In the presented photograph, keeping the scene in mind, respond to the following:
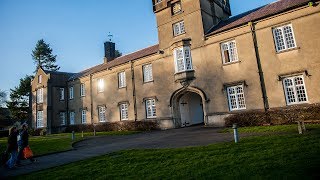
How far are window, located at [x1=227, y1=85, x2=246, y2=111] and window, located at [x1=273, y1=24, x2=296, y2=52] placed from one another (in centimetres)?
473

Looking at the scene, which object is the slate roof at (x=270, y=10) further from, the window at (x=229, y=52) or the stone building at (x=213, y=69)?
the window at (x=229, y=52)

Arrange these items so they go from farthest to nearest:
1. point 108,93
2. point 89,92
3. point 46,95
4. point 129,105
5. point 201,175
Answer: point 46,95 → point 89,92 → point 108,93 → point 129,105 → point 201,175

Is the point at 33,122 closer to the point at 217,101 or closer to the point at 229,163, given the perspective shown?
the point at 217,101

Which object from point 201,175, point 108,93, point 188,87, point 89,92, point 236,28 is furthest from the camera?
point 89,92

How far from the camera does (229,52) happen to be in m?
22.5

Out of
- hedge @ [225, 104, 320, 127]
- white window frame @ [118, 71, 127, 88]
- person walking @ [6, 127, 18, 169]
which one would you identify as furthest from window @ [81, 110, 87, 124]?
person walking @ [6, 127, 18, 169]

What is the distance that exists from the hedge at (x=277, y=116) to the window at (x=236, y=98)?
3.11ft

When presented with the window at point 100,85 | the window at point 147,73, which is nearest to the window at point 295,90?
the window at point 147,73

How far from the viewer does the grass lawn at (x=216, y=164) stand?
6475 mm

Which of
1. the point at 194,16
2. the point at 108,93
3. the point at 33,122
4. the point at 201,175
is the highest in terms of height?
the point at 194,16

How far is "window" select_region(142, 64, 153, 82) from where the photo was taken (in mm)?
28534

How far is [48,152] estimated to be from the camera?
1509 cm

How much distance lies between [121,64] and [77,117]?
13.3 meters

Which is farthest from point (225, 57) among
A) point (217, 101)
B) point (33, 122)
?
point (33, 122)
